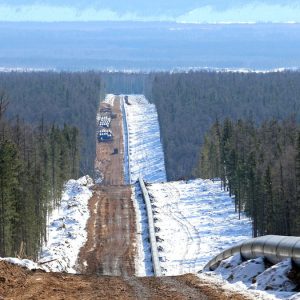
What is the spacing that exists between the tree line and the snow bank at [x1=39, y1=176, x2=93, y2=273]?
1271 mm

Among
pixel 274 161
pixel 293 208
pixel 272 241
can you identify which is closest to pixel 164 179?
pixel 274 161

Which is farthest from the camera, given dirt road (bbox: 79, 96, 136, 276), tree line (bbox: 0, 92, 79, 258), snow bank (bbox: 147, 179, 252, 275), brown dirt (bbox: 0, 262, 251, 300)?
snow bank (bbox: 147, 179, 252, 275)

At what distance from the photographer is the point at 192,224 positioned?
82.8m

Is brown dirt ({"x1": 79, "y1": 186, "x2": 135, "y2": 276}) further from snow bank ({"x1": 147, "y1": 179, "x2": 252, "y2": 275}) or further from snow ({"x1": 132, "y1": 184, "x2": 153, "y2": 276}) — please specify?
snow bank ({"x1": 147, "y1": 179, "x2": 252, "y2": 275})

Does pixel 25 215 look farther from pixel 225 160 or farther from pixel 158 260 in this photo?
pixel 225 160

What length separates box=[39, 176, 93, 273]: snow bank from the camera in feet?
194

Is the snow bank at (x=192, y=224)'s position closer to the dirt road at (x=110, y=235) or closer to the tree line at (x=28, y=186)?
the dirt road at (x=110, y=235)

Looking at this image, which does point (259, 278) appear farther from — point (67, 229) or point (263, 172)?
point (263, 172)

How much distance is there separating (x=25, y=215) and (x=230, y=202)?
38390 mm

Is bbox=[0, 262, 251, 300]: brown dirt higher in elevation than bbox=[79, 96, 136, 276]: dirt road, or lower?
higher

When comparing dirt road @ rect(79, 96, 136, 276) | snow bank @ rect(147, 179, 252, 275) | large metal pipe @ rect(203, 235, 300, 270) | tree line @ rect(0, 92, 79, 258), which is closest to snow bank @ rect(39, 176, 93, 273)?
dirt road @ rect(79, 96, 136, 276)

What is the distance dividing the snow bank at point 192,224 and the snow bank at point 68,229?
269 inches

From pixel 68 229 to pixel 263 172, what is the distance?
24.4m

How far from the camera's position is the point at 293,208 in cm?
8038
